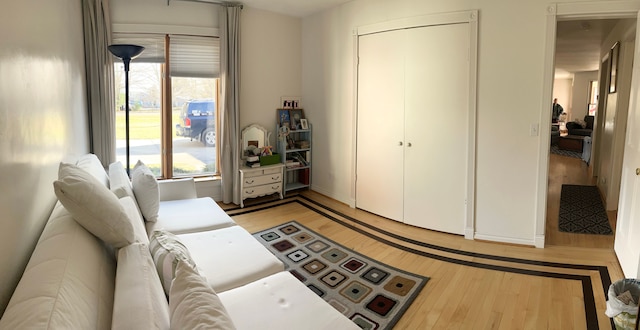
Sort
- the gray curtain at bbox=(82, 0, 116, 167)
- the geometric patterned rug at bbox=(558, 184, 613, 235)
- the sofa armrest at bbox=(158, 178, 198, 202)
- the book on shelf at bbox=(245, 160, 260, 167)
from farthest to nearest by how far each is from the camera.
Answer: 1. the book on shelf at bbox=(245, 160, 260, 167)
2. the geometric patterned rug at bbox=(558, 184, 613, 235)
3. the gray curtain at bbox=(82, 0, 116, 167)
4. the sofa armrest at bbox=(158, 178, 198, 202)

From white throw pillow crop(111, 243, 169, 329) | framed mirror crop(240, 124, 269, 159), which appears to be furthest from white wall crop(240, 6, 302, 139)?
white throw pillow crop(111, 243, 169, 329)

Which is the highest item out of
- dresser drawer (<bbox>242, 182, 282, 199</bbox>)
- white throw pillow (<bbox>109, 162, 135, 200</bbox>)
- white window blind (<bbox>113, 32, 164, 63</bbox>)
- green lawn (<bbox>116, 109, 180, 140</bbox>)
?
white window blind (<bbox>113, 32, 164, 63</bbox>)

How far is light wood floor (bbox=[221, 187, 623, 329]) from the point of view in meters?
2.29

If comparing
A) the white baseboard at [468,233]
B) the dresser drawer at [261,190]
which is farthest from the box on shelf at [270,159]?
the white baseboard at [468,233]

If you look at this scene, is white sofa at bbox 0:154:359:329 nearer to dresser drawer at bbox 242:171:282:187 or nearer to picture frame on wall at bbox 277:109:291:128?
dresser drawer at bbox 242:171:282:187

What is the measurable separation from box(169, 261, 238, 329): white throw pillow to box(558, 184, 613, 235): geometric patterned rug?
12.7 feet

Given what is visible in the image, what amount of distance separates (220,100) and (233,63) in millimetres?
474

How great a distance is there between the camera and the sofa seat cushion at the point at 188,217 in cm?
264

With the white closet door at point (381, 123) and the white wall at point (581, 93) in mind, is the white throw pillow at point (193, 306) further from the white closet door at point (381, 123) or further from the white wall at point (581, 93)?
the white wall at point (581, 93)

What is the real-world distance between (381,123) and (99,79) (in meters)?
2.96

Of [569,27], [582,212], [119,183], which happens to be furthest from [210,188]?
[569,27]

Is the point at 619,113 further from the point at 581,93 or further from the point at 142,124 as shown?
the point at 581,93

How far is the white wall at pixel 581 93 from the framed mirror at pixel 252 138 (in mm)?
12139

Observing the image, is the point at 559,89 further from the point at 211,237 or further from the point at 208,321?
the point at 208,321
